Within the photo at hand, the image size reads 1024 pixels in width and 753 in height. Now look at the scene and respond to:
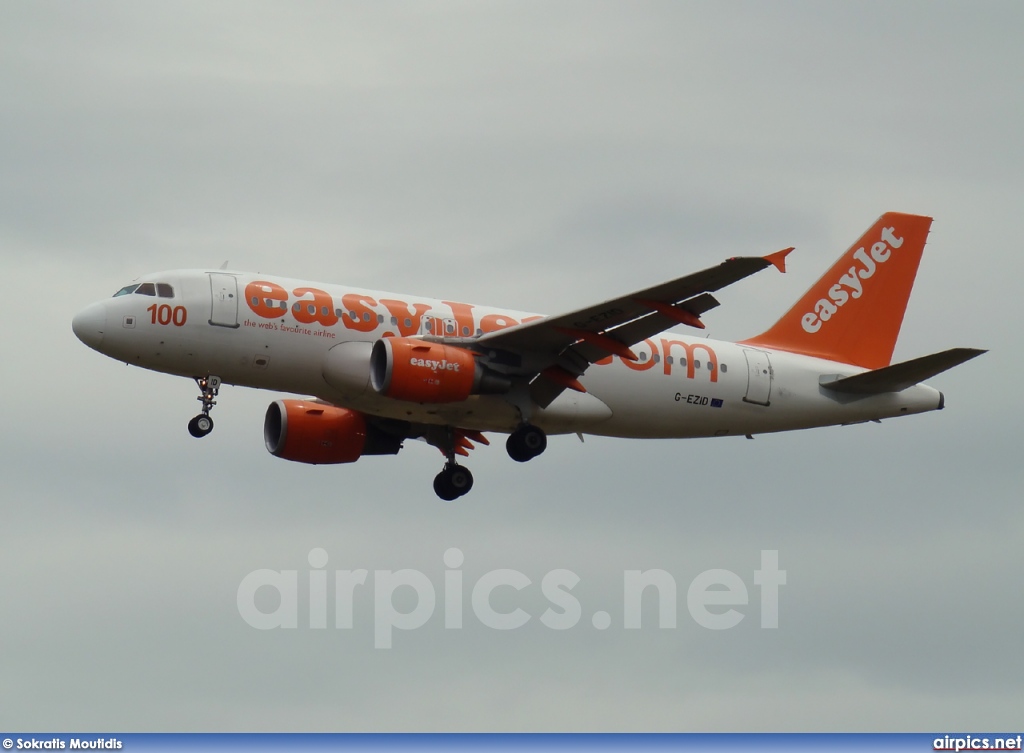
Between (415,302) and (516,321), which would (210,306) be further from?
(516,321)

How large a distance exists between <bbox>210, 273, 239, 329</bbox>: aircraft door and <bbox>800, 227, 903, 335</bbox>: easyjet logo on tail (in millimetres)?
16894

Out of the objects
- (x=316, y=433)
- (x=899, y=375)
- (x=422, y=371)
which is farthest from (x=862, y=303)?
(x=316, y=433)

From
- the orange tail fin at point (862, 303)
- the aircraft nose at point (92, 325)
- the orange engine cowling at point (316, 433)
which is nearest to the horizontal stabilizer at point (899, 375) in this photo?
the orange tail fin at point (862, 303)

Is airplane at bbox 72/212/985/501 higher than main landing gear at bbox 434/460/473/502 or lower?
higher

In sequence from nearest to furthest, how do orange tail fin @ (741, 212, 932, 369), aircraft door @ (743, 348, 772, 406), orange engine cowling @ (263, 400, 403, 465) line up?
aircraft door @ (743, 348, 772, 406) → orange engine cowling @ (263, 400, 403, 465) → orange tail fin @ (741, 212, 932, 369)

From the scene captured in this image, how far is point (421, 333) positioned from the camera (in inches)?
1706

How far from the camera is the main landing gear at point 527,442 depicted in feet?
144

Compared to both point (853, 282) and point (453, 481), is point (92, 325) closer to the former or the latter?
point (453, 481)

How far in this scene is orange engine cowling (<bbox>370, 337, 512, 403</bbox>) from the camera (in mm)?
40844

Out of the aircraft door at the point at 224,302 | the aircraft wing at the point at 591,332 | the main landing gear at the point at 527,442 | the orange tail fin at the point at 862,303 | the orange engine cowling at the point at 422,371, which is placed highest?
the orange tail fin at the point at 862,303

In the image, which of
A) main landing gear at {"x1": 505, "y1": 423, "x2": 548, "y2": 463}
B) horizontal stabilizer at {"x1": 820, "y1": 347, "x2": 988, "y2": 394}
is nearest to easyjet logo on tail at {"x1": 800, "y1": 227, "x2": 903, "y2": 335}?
horizontal stabilizer at {"x1": 820, "y1": 347, "x2": 988, "y2": 394}

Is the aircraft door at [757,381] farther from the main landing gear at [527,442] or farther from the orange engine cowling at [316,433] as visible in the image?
the orange engine cowling at [316,433]

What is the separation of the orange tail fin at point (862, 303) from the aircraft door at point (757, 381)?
1938mm

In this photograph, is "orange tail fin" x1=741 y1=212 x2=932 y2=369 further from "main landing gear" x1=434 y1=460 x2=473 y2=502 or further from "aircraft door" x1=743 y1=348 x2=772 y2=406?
"main landing gear" x1=434 y1=460 x2=473 y2=502
